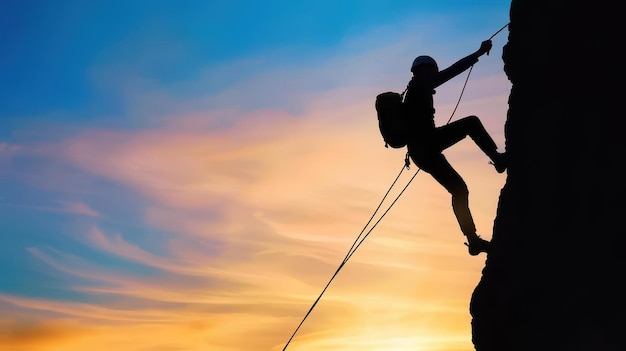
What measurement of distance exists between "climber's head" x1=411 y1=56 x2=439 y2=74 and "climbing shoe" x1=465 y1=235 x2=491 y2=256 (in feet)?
8.34

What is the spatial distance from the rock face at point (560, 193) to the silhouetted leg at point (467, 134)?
0.30 m

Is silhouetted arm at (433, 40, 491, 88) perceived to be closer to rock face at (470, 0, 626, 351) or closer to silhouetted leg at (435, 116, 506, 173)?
rock face at (470, 0, 626, 351)

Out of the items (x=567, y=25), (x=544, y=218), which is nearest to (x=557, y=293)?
(x=544, y=218)

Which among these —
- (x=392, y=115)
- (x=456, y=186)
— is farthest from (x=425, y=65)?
(x=456, y=186)

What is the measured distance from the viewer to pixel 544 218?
812cm

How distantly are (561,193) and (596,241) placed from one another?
2.81 ft

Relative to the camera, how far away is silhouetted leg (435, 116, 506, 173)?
9.45 m

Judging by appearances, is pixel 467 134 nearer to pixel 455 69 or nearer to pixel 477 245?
pixel 455 69

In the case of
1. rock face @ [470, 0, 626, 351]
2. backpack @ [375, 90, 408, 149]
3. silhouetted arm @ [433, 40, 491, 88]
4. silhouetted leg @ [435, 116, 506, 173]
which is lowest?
rock face @ [470, 0, 626, 351]

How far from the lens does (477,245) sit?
981 centimetres

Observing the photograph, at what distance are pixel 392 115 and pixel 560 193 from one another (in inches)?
110

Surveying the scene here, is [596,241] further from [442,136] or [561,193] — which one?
[442,136]

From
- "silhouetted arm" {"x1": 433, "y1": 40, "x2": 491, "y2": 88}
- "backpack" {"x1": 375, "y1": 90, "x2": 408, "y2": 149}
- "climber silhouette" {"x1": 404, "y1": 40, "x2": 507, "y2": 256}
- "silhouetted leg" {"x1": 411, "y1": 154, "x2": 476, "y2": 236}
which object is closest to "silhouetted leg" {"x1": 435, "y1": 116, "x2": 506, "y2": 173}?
"climber silhouette" {"x1": 404, "y1": 40, "x2": 507, "y2": 256}

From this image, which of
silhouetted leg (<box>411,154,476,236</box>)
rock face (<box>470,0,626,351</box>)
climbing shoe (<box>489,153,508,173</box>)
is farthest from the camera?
silhouetted leg (<box>411,154,476,236</box>)
